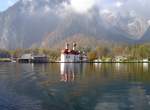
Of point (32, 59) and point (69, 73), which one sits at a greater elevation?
point (32, 59)

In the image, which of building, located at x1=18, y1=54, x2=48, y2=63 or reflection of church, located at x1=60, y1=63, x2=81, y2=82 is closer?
reflection of church, located at x1=60, y1=63, x2=81, y2=82

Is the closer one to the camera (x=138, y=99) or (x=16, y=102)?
(x=16, y=102)

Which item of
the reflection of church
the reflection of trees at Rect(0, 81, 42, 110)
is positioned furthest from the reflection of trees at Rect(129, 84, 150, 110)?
the reflection of church

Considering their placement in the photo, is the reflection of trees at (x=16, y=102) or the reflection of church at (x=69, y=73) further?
the reflection of church at (x=69, y=73)

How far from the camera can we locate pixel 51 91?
124ft

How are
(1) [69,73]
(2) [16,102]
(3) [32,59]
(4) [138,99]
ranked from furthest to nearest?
(3) [32,59] < (1) [69,73] < (4) [138,99] < (2) [16,102]

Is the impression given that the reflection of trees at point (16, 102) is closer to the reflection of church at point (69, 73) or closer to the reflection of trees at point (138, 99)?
the reflection of trees at point (138, 99)

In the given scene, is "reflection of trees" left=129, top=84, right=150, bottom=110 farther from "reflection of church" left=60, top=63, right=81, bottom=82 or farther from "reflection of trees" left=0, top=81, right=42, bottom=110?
"reflection of church" left=60, top=63, right=81, bottom=82

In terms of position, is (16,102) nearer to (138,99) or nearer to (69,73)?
(138,99)

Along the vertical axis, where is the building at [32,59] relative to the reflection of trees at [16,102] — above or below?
above

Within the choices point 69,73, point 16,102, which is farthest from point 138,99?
point 69,73

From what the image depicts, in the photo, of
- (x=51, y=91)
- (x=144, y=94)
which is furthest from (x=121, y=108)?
(x=51, y=91)

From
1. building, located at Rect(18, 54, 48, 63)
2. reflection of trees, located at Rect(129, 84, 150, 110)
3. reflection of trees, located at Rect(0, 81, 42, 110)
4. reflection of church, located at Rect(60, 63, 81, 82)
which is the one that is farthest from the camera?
building, located at Rect(18, 54, 48, 63)

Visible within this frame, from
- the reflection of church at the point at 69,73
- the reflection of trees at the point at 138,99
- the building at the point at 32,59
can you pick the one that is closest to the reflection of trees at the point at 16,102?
the reflection of trees at the point at 138,99
